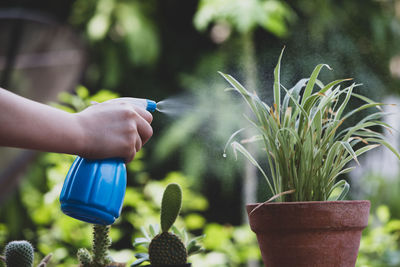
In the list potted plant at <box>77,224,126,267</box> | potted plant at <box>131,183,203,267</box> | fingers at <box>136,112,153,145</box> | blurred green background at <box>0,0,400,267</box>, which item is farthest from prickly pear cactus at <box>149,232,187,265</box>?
blurred green background at <box>0,0,400,267</box>

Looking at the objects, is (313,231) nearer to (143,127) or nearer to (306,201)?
(306,201)

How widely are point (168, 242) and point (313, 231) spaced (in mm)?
299

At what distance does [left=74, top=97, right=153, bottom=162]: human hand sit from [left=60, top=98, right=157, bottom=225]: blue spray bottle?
0.02 m

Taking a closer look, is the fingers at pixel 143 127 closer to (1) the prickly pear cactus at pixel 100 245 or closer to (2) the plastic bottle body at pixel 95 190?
(2) the plastic bottle body at pixel 95 190

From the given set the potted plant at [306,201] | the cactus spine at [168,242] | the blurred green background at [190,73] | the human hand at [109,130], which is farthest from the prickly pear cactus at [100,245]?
the blurred green background at [190,73]

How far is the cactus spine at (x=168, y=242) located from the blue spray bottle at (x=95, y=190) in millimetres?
164

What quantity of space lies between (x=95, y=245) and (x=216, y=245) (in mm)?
1231

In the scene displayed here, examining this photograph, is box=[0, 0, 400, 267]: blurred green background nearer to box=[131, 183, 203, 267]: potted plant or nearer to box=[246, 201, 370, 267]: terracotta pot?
box=[131, 183, 203, 267]: potted plant

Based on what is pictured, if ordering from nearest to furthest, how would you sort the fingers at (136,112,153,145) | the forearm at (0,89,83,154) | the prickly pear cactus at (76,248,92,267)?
the forearm at (0,89,83,154) < the fingers at (136,112,153,145) < the prickly pear cactus at (76,248,92,267)

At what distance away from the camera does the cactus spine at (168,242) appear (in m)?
0.89

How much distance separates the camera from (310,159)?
0.95 meters

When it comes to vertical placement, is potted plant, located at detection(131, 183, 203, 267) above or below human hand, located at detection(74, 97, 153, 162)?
below

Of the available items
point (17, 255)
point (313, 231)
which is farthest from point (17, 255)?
point (313, 231)

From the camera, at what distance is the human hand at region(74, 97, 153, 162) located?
0.77 metres
